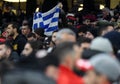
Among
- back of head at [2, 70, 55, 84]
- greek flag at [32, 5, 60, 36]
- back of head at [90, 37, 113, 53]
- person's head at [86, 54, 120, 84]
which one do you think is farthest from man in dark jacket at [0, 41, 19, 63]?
greek flag at [32, 5, 60, 36]

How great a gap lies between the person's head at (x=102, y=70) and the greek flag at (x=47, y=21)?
782 centimetres

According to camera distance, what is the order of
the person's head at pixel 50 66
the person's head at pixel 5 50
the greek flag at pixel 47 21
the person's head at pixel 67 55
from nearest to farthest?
the person's head at pixel 50 66, the person's head at pixel 67 55, the person's head at pixel 5 50, the greek flag at pixel 47 21

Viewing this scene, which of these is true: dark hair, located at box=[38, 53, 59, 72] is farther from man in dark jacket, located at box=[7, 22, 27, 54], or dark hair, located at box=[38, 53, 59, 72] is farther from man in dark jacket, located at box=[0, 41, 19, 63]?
man in dark jacket, located at box=[7, 22, 27, 54]

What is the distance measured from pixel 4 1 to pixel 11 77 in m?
17.3

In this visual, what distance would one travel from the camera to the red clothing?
18.0 ft

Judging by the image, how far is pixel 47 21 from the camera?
13789mm

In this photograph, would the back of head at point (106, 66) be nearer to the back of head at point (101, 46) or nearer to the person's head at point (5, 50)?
the back of head at point (101, 46)

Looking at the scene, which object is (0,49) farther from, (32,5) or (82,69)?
(32,5)

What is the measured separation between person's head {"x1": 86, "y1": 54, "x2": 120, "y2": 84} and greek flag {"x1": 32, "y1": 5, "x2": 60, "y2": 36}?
308 inches

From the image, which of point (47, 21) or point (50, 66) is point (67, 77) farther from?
point (47, 21)

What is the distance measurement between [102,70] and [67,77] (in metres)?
0.36

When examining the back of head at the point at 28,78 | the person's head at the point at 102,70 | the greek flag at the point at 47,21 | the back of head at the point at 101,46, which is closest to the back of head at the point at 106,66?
the person's head at the point at 102,70

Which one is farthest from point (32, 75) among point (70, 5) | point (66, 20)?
point (70, 5)

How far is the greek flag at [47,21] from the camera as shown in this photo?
1347 cm
